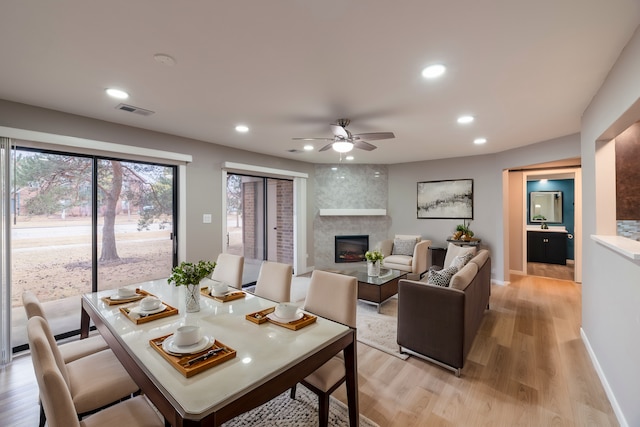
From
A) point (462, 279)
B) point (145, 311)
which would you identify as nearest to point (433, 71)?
point (462, 279)

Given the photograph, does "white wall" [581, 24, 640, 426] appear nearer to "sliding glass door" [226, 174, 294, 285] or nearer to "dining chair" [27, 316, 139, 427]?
"dining chair" [27, 316, 139, 427]

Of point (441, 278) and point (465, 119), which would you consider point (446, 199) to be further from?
point (441, 278)

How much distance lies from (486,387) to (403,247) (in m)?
3.51

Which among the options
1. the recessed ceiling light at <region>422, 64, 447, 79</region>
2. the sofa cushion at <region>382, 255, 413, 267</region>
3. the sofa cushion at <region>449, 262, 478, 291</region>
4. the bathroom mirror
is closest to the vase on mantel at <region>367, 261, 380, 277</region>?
the sofa cushion at <region>382, 255, 413, 267</region>

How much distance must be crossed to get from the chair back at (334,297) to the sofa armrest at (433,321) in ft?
2.92

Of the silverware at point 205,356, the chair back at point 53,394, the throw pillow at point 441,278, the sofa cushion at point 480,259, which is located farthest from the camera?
the sofa cushion at point 480,259

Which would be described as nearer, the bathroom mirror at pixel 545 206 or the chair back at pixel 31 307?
the chair back at pixel 31 307

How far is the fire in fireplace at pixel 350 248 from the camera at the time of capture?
639cm

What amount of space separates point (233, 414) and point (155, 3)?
6.29 feet

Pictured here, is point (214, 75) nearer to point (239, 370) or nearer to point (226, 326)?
point (226, 326)

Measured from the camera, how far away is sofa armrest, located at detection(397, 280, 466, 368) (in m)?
2.36

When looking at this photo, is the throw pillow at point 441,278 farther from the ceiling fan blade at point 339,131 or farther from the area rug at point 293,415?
the ceiling fan blade at point 339,131

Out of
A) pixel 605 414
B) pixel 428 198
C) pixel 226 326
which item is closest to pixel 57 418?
pixel 226 326

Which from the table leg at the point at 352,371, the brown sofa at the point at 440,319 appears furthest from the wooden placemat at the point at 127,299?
the brown sofa at the point at 440,319
